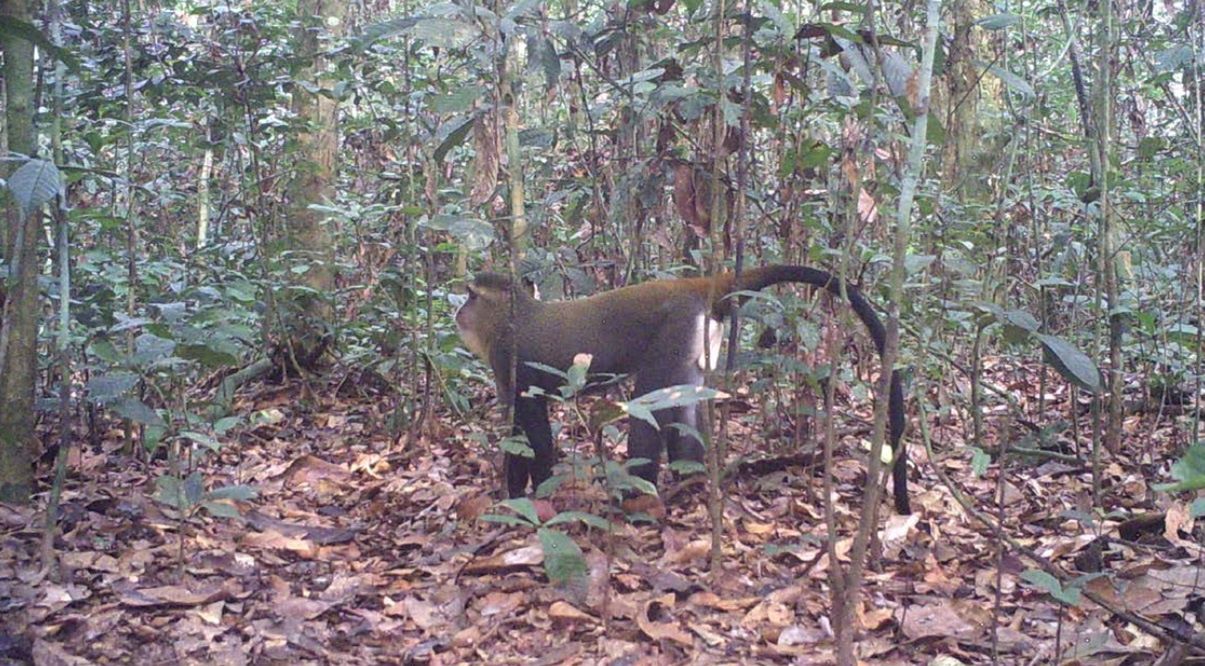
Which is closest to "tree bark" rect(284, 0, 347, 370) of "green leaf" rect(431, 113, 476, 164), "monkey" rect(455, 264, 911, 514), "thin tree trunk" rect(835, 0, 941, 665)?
"monkey" rect(455, 264, 911, 514)

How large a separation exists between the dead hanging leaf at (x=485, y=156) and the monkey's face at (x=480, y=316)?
1.14m

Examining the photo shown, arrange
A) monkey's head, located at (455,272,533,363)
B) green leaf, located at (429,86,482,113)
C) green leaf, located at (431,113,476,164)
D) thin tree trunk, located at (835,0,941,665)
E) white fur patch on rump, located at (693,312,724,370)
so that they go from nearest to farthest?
1. thin tree trunk, located at (835,0,941,665)
2. green leaf, located at (429,86,482,113)
3. green leaf, located at (431,113,476,164)
4. white fur patch on rump, located at (693,312,724,370)
5. monkey's head, located at (455,272,533,363)

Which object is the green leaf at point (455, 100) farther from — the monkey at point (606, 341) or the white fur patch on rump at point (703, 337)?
the white fur patch on rump at point (703, 337)

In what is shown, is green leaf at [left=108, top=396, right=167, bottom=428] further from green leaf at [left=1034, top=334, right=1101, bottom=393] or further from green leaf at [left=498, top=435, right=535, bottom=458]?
green leaf at [left=1034, top=334, right=1101, bottom=393]

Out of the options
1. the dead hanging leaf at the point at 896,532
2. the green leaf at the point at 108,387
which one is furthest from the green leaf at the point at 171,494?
the dead hanging leaf at the point at 896,532

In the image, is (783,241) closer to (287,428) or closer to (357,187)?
(287,428)

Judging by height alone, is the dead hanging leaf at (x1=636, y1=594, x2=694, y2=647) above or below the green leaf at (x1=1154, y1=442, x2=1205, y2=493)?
below

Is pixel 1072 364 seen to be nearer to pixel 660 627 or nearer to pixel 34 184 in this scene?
pixel 660 627

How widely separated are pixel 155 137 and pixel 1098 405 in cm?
684

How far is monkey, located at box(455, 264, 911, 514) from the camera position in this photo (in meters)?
4.76

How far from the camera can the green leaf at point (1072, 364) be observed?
337 cm

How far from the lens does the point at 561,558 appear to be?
11.0 feet

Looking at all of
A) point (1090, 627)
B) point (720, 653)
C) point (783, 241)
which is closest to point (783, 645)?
point (720, 653)

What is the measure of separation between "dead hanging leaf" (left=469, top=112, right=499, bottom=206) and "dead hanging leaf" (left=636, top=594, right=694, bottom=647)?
1656 mm
